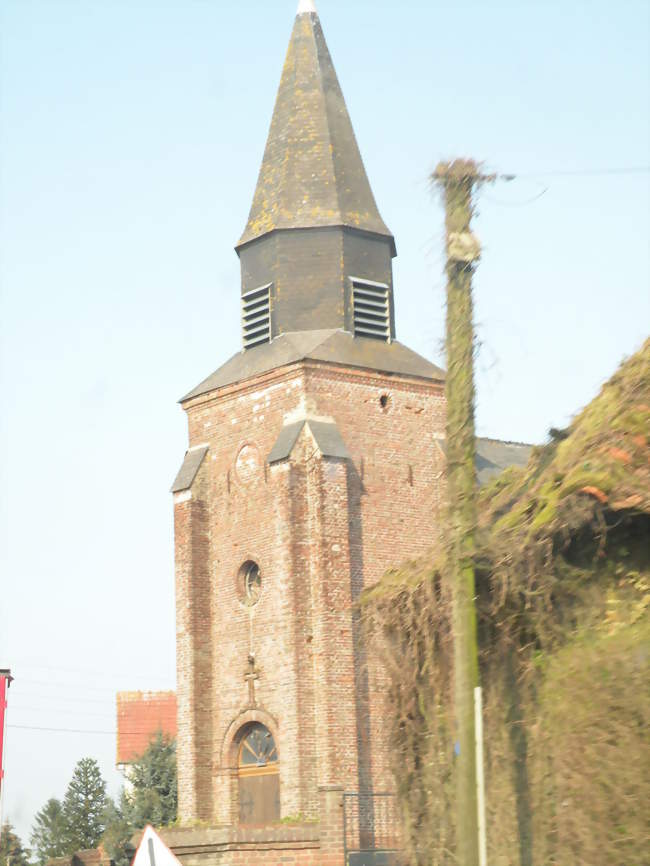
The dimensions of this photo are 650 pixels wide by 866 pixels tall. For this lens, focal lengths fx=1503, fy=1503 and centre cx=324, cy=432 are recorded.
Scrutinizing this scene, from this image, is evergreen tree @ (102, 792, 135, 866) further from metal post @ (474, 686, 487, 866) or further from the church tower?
metal post @ (474, 686, 487, 866)

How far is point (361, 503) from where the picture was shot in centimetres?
3119

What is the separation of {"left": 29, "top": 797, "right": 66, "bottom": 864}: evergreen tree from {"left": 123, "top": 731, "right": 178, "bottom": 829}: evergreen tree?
4689 millimetres

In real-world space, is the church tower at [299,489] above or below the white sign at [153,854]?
above

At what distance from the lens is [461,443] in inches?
431

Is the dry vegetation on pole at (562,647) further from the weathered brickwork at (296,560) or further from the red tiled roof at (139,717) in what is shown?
the red tiled roof at (139,717)

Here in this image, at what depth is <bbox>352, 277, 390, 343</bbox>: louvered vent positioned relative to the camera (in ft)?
106

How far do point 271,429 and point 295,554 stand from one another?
3098 millimetres

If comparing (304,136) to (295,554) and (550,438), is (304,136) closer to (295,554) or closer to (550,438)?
(295,554)

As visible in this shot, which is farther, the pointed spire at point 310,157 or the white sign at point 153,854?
the pointed spire at point 310,157

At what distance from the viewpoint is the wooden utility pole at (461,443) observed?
10.4 meters

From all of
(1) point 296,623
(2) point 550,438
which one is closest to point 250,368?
(1) point 296,623

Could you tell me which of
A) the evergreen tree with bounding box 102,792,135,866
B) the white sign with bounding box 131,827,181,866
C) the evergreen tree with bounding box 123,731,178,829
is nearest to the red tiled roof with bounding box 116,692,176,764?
the evergreen tree with bounding box 102,792,135,866

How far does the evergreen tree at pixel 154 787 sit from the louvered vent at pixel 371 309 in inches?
519

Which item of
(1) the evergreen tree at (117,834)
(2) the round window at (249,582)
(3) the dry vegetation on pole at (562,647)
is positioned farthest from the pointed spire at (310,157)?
(3) the dry vegetation on pole at (562,647)
